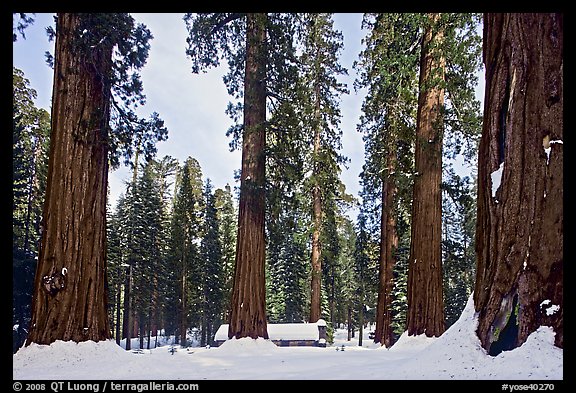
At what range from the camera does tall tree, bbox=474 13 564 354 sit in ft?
12.4

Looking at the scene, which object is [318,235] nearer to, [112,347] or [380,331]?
[380,331]

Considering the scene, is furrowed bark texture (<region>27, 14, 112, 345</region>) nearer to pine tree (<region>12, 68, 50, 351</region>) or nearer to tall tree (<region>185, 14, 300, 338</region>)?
tall tree (<region>185, 14, 300, 338</region>)

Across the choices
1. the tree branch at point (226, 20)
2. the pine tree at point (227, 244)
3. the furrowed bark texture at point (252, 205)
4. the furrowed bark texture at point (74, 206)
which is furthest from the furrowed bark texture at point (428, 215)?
the pine tree at point (227, 244)

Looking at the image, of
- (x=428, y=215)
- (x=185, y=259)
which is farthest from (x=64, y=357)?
(x=185, y=259)

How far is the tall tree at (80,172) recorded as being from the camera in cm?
609

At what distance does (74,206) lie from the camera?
6406 mm

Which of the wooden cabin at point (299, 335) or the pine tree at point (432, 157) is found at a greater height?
the pine tree at point (432, 157)

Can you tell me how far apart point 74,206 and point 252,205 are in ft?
14.1

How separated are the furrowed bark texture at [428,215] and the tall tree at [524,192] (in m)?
3.97

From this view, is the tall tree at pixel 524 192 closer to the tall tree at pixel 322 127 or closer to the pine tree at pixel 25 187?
the tall tree at pixel 322 127

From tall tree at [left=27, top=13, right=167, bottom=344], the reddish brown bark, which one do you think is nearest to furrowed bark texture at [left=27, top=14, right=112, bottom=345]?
tall tree at [left=27, top=13, right=167, bottom=344]
